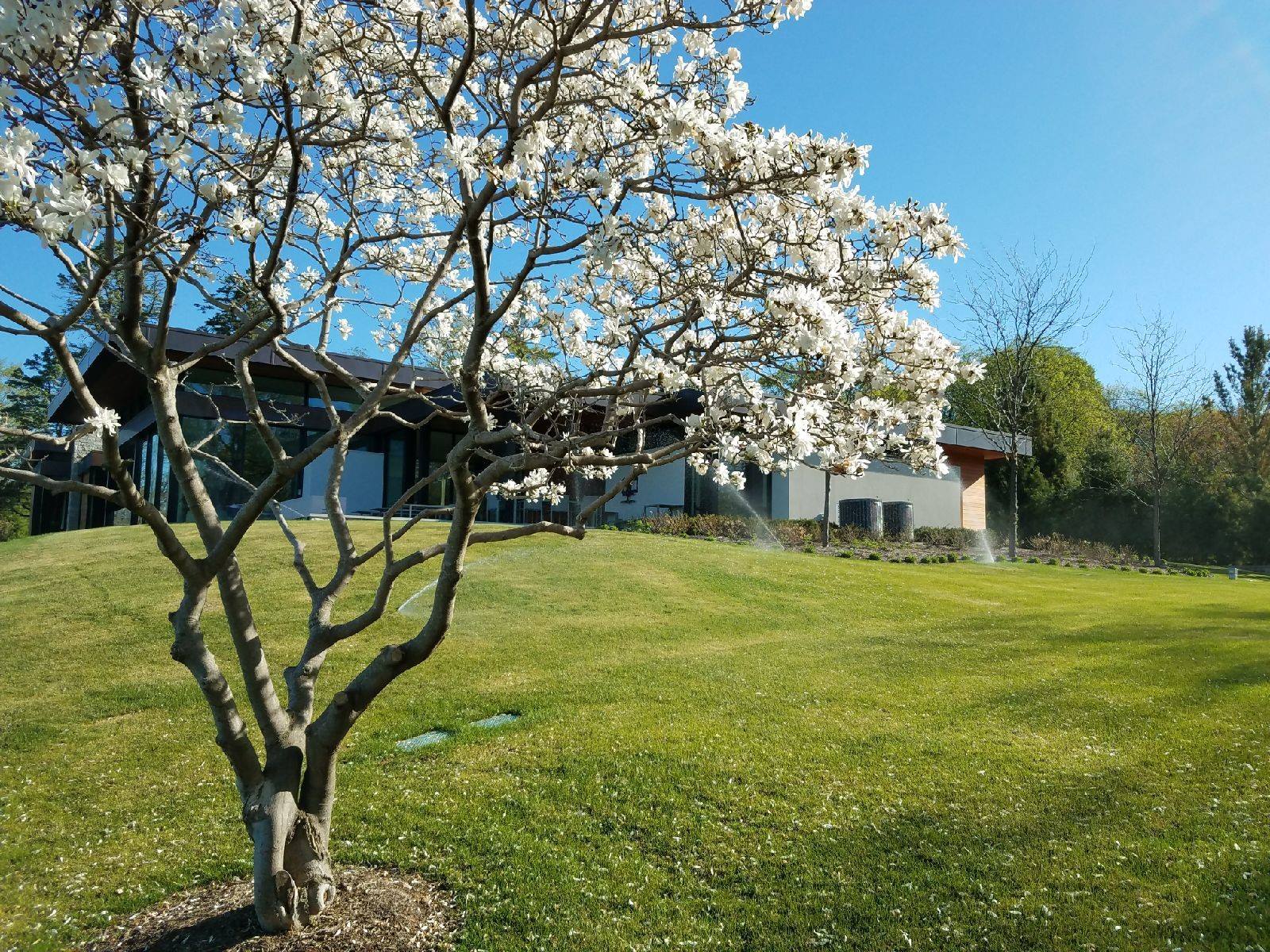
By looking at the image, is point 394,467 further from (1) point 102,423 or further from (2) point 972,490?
(1) point 102,423

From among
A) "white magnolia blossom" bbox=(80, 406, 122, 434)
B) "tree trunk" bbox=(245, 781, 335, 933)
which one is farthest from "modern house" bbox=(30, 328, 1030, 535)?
"white magnolia blossom" bbox=(80, 406, 122, 434)

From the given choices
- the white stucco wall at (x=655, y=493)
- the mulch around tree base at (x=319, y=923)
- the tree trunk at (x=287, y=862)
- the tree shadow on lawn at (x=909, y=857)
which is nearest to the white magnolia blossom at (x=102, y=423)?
the tree trunk at (x=287, y=862)

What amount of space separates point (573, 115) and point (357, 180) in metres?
2.10

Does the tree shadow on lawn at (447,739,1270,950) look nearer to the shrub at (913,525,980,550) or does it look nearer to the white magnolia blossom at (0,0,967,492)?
the white magnolia blossom at (0,0,967,492)

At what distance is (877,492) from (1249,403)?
21.9 meters

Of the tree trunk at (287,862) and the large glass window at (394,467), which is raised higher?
the large glass window at (394,467)

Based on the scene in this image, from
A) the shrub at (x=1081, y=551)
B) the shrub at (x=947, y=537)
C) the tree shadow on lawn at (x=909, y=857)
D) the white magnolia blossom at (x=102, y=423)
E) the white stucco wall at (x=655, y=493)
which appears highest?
the white stucco wall at (x=655, y=493)

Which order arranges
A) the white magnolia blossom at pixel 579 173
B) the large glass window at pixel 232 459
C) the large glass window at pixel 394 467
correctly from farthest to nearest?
1. the large glass window at pixel 394 467
2. the large glass window at pixel 232 459
3. the white magnolia blossom at pixel 579 173

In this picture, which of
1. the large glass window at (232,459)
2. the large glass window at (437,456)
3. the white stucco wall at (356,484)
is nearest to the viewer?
the large glass window at (232,459)

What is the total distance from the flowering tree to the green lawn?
5.44 feet

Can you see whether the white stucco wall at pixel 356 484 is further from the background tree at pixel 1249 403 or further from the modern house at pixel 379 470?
the background tree at pixel 1249 403

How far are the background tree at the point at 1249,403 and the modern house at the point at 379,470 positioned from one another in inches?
512

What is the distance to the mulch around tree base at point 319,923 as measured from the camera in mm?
4262

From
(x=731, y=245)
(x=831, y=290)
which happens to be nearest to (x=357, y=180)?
(x=731, y=245)
